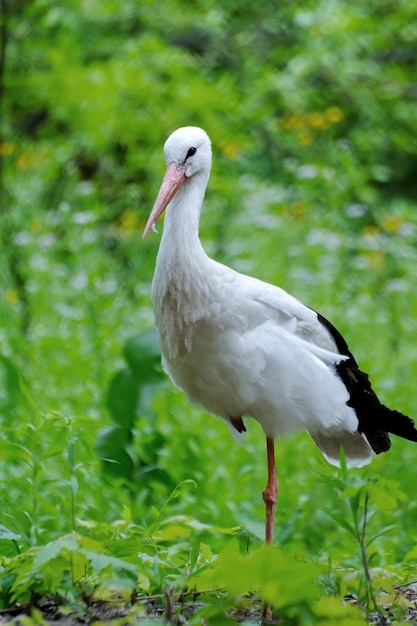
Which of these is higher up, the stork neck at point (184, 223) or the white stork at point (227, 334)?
the stork neck at point (184, 223)

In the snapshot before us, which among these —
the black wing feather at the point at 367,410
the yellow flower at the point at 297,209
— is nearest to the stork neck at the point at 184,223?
the black wing feather at the point at 367,410

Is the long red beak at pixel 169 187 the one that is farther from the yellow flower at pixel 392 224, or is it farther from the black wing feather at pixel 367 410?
the yellow flower at pixel 392 224

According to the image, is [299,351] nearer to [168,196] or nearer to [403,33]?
[168,196]

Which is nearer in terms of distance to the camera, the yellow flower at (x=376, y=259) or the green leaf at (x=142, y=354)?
the green leaf at (x=142, y=354)

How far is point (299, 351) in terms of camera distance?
3.70m

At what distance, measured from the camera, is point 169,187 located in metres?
3.58

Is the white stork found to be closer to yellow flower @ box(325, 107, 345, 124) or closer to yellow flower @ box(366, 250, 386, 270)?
yellow flower @ box(366, 250, 386, 270)

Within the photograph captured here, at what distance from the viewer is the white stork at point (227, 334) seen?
357 cm

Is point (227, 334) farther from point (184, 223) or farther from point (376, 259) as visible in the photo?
point (376, 259)

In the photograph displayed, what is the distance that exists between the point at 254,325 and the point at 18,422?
6.41ft

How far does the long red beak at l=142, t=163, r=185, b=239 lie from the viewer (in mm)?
3531

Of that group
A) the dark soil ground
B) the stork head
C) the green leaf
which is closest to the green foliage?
the green leaf

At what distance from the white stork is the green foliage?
46cm

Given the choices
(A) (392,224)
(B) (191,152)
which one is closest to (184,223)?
(B) (191,152)
